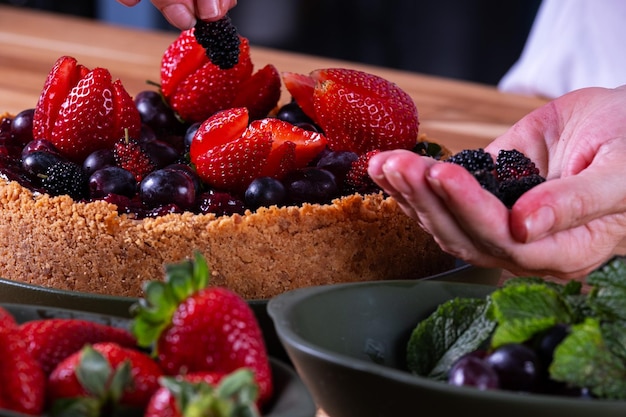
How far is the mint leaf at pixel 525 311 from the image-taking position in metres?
0.75

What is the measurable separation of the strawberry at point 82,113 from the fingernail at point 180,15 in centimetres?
10

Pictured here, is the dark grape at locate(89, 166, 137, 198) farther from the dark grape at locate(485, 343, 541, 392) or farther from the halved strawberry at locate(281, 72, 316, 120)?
the dark grape at locate(485, 343, 541, 392)

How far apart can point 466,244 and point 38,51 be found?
5.48ft

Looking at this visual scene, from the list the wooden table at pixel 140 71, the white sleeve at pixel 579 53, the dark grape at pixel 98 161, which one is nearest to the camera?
the dark grape at pixel 98 161

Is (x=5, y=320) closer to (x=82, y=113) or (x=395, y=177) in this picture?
(x=395, y=177)

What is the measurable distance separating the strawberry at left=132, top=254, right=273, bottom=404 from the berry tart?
0.31 metres

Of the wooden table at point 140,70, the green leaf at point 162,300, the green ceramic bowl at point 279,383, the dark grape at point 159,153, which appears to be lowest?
the wooden table at point 140,70

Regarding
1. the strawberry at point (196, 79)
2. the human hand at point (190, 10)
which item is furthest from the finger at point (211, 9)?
the strawberry at point (196, 79)

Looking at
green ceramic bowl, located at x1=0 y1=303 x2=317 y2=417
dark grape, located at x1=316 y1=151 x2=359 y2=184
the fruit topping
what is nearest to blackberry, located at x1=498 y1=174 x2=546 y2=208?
the fruit topping

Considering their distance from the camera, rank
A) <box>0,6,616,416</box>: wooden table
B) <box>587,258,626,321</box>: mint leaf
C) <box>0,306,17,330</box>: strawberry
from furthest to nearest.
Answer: <box>0,6,616,416</box>: wooden table < <box>587,258,626,321</box>: mint leaf < <box>0,306,17,330</box>: strawberry

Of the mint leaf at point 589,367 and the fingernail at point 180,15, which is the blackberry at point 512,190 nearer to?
the mint leaf at point 589,367

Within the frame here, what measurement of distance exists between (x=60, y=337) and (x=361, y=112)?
564mm

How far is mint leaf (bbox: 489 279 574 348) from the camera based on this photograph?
75 centimetres

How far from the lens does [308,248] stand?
1008mm
